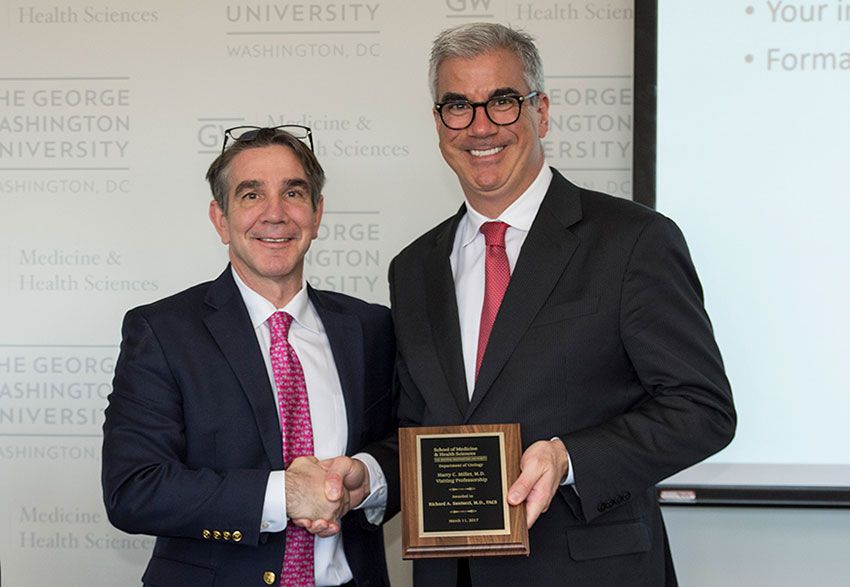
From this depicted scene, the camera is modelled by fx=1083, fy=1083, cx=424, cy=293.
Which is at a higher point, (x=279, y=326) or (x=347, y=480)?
(x=279, y=326)

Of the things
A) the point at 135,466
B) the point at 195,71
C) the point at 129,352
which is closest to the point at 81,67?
the point at 195,71

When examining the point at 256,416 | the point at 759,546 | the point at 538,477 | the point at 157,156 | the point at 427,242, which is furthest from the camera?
the point at 157,156

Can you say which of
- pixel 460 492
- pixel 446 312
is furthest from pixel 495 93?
pixel 460 492

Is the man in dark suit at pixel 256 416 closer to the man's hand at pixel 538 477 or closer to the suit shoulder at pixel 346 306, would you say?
the suit shoulder at pixel 346 306

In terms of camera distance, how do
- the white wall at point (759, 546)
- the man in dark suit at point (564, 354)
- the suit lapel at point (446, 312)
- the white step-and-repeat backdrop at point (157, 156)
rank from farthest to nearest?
1. the white step-and-repeat backdrop at point (157, 156)
2. the white wall at point (759, 546)
3. the suit lapel at point (446, 312)
4. the man in dark suit at point (564, 354)

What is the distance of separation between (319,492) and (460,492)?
0.29 meters

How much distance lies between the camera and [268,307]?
236 centimetres

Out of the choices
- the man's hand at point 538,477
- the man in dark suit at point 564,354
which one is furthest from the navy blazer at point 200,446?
the man's hand at point 538,477

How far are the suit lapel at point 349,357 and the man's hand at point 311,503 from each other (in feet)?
0.72

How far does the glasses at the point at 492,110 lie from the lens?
230 cm

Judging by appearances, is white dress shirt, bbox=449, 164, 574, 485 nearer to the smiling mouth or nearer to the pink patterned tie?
the smiling mouth

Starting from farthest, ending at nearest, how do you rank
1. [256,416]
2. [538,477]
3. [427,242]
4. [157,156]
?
[157,156]
[427,242]
[256,416]
[538,477]

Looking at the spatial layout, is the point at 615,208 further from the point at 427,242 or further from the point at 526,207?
the point at 427,242

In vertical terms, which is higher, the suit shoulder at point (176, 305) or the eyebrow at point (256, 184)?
the eyebrow at point (256, 184)
